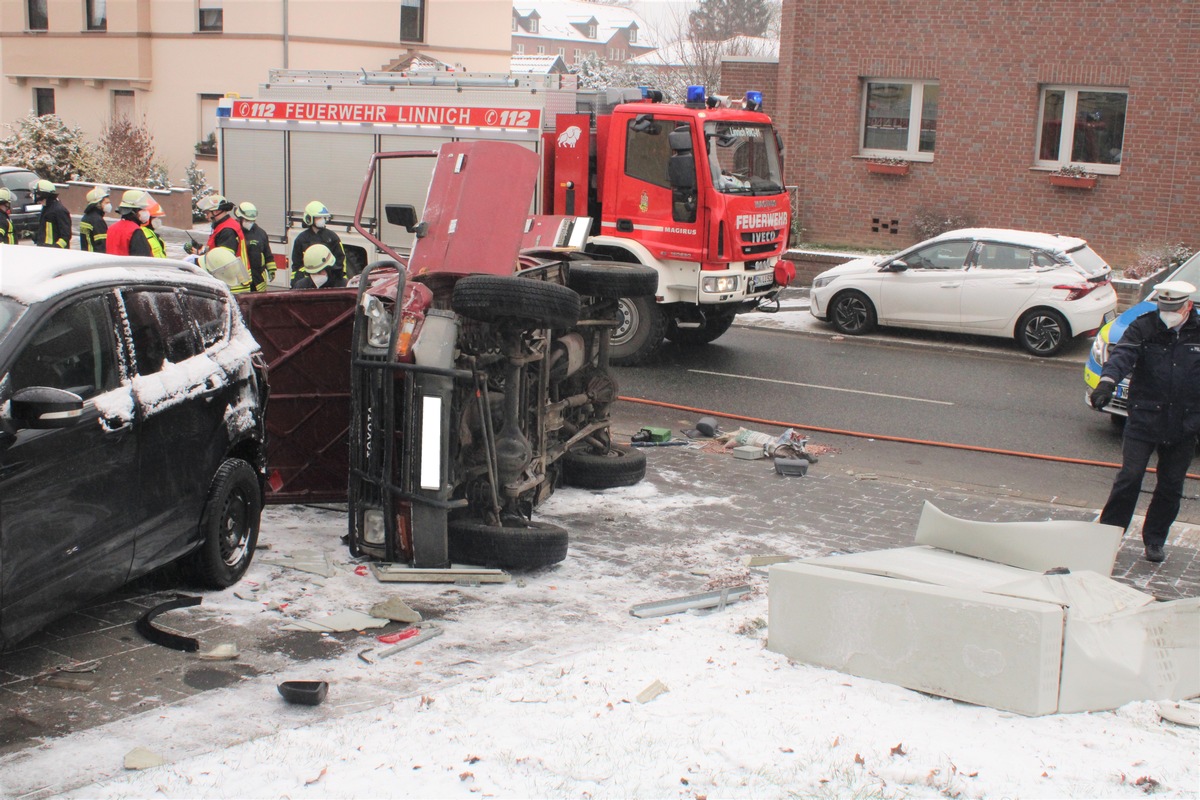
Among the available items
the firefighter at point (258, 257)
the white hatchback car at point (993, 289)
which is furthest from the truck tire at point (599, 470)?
the white hatchback car at point (993, 289)

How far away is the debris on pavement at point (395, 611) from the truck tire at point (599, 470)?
9.02ft

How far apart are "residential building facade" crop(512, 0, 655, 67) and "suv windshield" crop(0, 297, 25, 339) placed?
100040 mm

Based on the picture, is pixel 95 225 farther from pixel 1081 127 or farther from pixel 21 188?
pixel 1081 127

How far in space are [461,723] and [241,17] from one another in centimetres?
3155

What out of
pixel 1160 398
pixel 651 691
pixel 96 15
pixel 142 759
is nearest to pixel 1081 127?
pixel 1160 398

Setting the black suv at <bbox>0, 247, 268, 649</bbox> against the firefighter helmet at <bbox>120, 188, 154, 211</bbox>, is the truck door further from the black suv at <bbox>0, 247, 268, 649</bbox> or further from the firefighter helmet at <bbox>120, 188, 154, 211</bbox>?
the black suv at <bbox>0, 247, 268, 649</bbox>

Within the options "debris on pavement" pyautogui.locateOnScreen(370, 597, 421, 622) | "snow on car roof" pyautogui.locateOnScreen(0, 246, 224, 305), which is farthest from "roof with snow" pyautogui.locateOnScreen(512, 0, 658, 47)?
"debris on pavement" pyautogui.locateOnScreen(370, 597, 421, 622)

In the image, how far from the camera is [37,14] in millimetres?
36469

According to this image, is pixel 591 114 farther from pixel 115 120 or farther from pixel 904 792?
pixel 115 120

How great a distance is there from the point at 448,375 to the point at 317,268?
418 centimetres

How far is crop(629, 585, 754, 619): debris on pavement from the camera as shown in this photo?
599 cm

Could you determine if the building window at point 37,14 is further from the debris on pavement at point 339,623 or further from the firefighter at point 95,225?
the debris on pavement at point 339,623

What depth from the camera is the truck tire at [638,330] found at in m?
14.1

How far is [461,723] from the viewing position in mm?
4402
